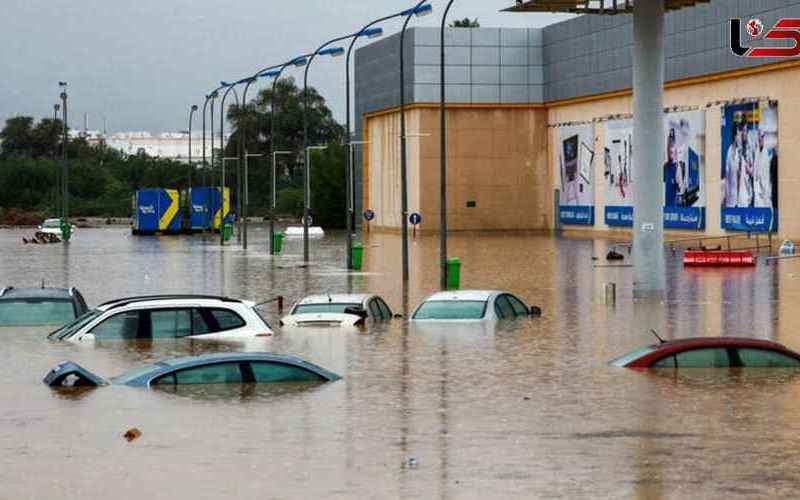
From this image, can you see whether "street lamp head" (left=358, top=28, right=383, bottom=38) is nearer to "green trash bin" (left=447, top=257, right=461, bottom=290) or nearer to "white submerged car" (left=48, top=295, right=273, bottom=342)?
"green trash bin" (left=447, top=257, right=461, bottom=290)

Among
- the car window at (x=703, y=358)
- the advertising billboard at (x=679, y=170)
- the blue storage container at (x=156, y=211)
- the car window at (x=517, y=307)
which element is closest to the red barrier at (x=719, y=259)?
the advertising billboard at (x=679, y=170)

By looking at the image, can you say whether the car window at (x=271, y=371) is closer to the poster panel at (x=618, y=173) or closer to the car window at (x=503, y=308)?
the car window at (x=503, y=308)

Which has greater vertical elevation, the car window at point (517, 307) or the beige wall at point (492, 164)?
the beige wall at point (492, 164)

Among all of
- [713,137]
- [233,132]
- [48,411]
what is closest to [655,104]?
[48,411]

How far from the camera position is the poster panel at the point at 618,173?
92.9 metres

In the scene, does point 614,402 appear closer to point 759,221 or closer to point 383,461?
point 383,461

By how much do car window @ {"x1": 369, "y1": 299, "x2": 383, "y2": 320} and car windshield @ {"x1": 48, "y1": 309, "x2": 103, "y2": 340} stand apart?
7.15 m

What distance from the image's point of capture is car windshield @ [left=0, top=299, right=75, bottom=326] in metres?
32.2

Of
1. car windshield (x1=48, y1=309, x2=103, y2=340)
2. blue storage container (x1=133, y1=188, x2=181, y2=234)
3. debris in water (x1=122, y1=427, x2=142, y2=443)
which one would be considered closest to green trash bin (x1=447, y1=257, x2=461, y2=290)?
car windshield (x1=48, y1=309, x2=103, y2=340)

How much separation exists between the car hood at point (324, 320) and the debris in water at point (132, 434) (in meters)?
13.2

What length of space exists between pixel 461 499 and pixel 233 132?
541 feet

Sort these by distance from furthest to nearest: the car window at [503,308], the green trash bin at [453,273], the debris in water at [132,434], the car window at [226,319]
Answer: the green trash bin at [453,273] → the car window at [503,308] → the car window at [226,319] → the debris in water at [132,434]

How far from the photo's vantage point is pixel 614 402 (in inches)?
909

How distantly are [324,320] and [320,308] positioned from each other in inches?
33.2
